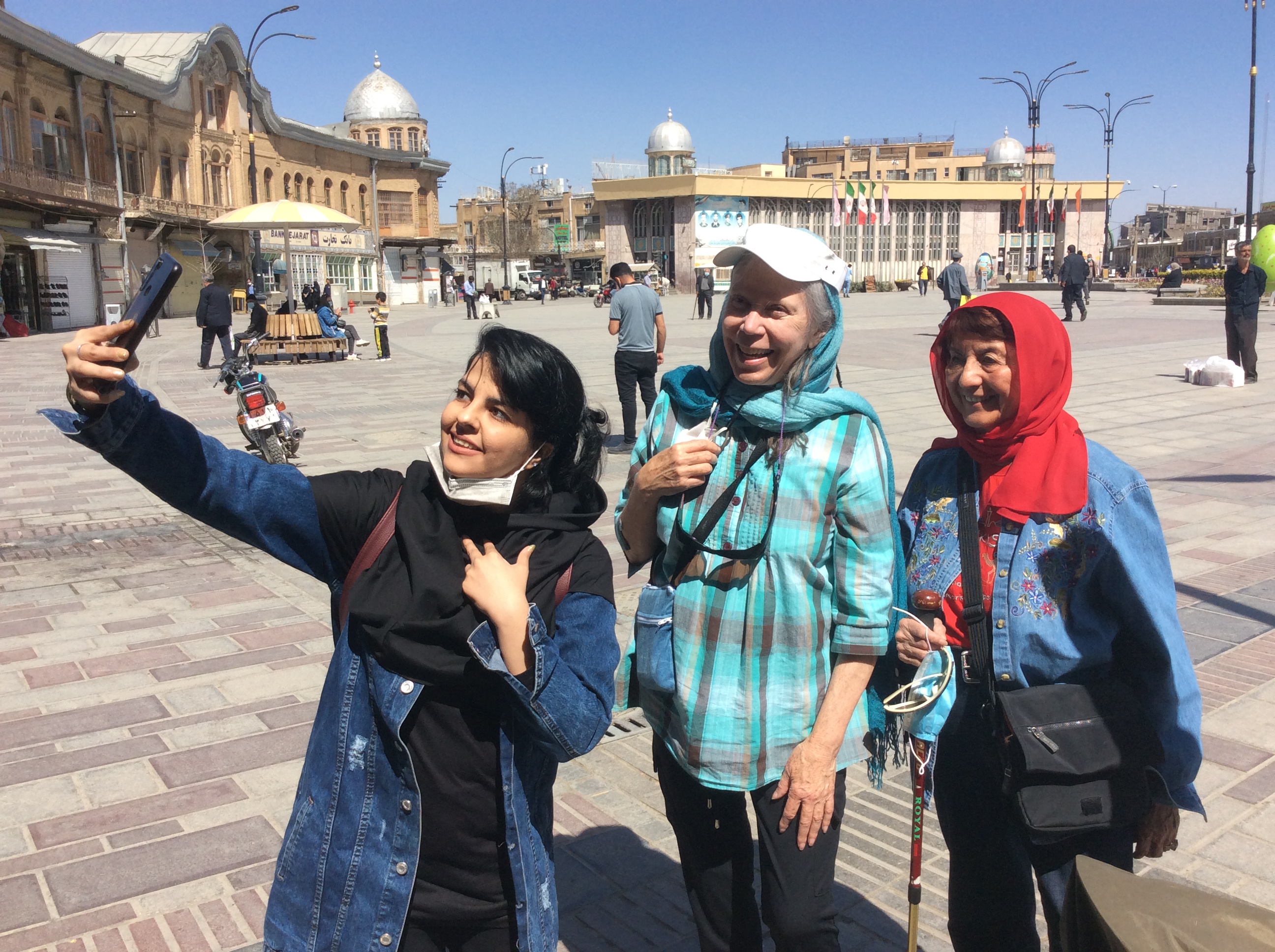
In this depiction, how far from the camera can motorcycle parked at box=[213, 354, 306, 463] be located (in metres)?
9.31

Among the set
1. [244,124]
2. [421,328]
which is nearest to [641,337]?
[421,328]

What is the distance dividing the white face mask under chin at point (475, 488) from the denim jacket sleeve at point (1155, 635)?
1.16m

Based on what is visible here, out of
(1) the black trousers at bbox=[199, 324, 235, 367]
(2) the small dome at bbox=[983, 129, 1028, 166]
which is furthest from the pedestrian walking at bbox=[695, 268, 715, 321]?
(2) the small dome at bbox=[983, 129, 1028, 166]

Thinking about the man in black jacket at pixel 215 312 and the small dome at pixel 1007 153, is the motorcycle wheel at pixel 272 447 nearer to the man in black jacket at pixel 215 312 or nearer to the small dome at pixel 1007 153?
the man in black jacket at pixel 215 312

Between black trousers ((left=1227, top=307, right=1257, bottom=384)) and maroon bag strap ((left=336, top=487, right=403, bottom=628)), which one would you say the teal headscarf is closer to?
maroon bag strap ((left=336, top=487, right=403, bottom=628))

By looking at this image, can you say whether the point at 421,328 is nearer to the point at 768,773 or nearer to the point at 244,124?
the point at 244,124

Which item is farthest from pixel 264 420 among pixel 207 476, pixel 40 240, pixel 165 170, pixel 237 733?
pixel 165 170

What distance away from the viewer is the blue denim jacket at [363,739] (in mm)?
1734

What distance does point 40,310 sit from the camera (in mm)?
30703

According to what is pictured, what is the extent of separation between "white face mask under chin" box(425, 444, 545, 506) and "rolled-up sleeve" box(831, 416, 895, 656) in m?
0.64

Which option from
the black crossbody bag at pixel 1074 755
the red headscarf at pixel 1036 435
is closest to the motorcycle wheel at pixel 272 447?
the red headscarf at pixel 1036 435

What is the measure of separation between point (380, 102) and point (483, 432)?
78115 millimetres

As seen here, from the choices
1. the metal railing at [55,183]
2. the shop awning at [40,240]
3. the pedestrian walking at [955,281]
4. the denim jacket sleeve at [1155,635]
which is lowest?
the denim jacket sleeve at [1155,635]

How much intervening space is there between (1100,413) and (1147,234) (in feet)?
566
